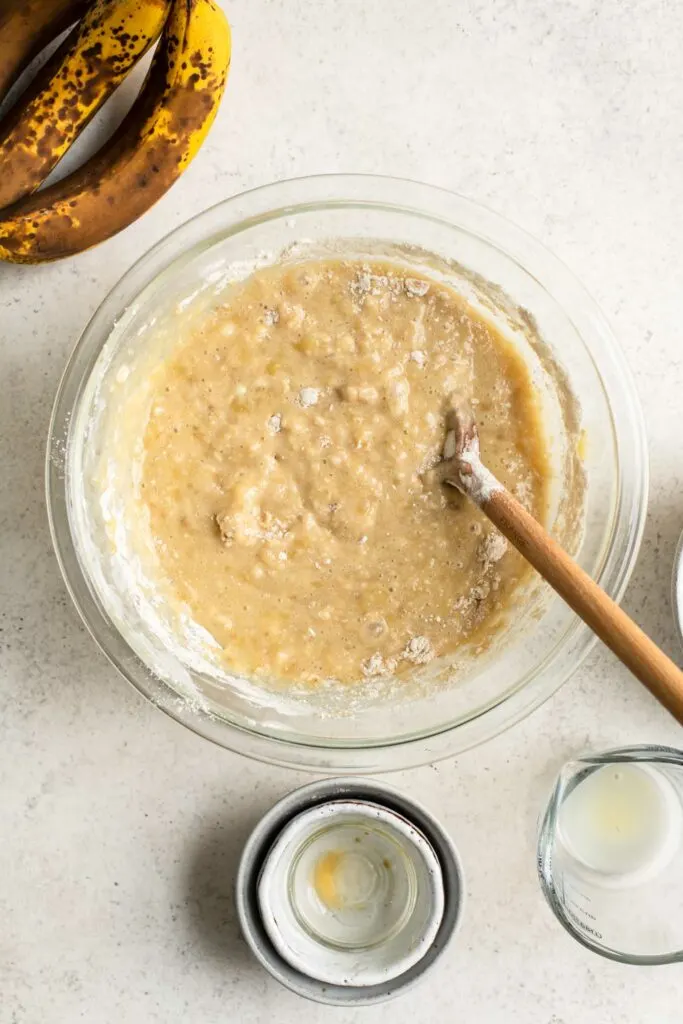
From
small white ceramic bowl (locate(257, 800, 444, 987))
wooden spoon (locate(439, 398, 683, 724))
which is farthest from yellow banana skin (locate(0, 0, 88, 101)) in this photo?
small white ceramic bowl (locate(257, 800, 444, 987))

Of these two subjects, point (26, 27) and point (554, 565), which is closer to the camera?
point (554, 565)

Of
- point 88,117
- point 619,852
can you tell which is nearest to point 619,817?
point 619,852

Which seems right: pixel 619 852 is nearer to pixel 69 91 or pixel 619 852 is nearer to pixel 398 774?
pixel 398 774

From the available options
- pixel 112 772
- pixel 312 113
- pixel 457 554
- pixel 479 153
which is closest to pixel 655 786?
pixel 457 554

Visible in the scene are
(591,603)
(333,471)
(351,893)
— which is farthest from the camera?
(351,893)

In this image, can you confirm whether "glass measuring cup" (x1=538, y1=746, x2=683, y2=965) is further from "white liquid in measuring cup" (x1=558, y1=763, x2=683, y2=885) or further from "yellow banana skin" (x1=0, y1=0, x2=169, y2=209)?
"yellow banana skin" (x1=0, y1=0, x2=169, y2=209)

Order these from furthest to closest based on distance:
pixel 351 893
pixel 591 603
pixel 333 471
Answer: pixel 351 893, pixel 333 471, pixel 591 603
